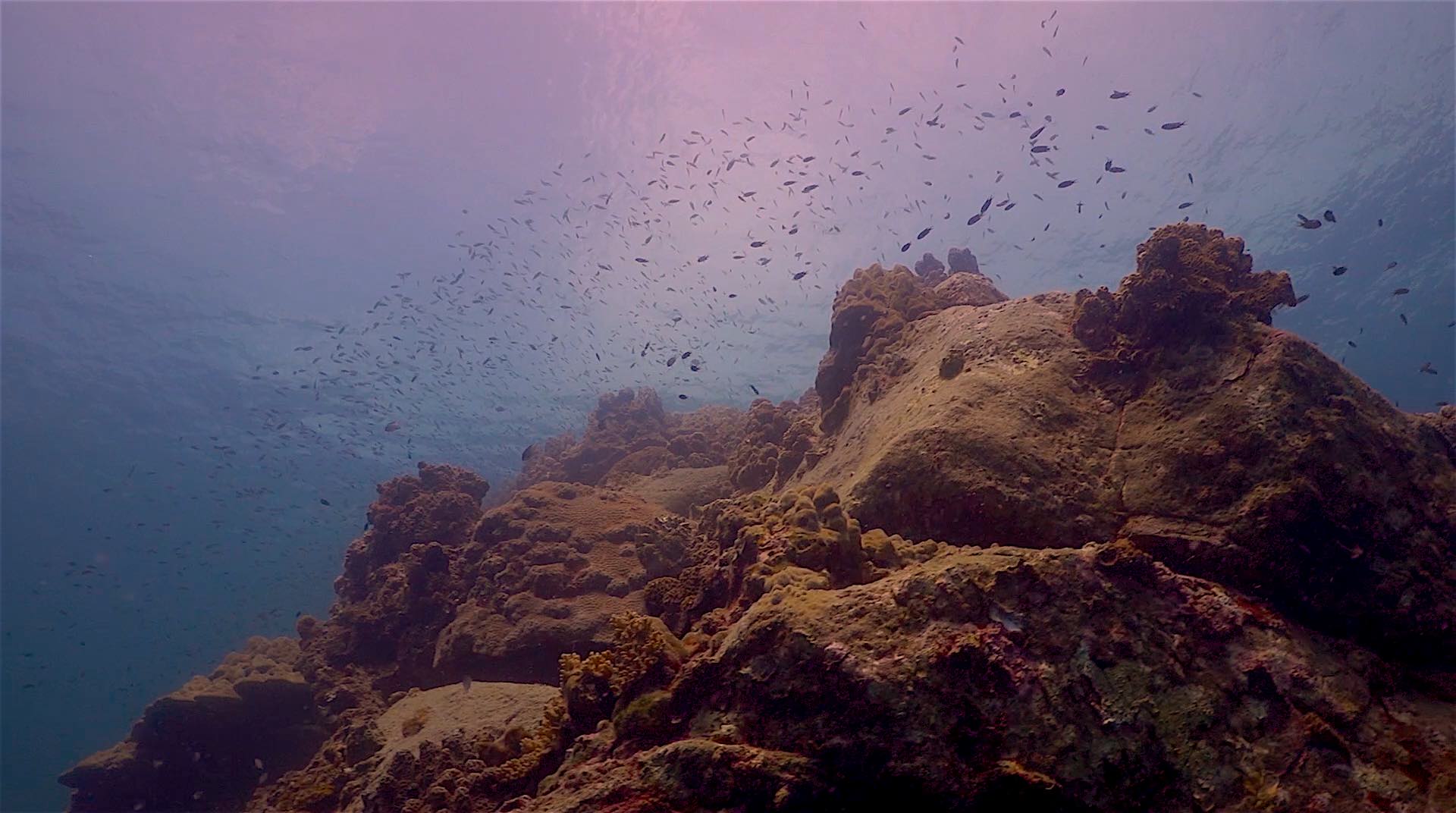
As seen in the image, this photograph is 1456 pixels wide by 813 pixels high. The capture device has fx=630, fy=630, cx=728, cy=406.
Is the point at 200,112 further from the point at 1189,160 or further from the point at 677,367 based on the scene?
the point at 1189,160

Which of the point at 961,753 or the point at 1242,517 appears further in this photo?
the point at 1242,517

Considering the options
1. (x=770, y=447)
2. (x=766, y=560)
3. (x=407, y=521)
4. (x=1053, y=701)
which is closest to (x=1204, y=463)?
(x=1053, y=701)

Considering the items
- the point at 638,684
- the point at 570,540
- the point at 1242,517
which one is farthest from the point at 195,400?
the point at 1242,517

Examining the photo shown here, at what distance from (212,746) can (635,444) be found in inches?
478

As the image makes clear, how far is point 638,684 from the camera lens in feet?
14.8

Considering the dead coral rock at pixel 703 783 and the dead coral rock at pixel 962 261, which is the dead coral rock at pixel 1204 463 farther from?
the dead coral rock at pixel 962 261

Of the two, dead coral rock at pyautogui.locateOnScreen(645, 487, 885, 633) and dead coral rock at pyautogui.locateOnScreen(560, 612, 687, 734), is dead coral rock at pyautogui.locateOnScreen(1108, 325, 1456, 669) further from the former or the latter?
dead coral rock at pyautogui.locateOnScreen(560, 612, 687, 734)

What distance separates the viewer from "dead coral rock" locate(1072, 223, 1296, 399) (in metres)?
6.90

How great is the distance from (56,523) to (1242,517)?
9112cm

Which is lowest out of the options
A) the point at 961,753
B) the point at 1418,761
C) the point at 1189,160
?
the point at 1418,761

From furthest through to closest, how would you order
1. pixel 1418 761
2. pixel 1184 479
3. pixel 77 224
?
pixel 77 224
pixel 1184 479
pixel 1418 761

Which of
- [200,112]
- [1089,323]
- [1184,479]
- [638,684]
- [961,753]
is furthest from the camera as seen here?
[200,112]

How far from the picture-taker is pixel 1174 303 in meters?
7.11

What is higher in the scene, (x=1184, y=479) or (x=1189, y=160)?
(x=1189, y=160)
